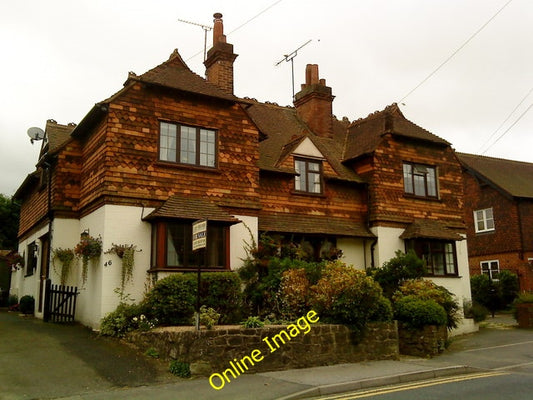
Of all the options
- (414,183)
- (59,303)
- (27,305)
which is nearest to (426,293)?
(414,183)

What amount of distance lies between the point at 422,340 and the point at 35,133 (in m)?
15.0

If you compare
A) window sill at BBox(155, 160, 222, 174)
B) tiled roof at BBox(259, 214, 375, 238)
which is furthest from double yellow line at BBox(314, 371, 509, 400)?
window sill at BBox(155, 160, 222, 174)

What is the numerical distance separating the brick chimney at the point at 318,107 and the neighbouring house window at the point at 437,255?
634 centimetres

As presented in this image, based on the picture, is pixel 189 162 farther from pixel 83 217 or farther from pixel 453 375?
pixel 453 375

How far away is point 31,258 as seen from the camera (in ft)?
66.4

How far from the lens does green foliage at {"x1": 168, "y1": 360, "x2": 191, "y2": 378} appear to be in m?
10.3

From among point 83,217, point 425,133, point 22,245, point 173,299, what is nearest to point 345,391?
point 173,299

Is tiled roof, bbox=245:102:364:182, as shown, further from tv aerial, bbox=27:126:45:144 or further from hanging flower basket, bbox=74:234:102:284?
tv aerial, bbox=27:126:45:144

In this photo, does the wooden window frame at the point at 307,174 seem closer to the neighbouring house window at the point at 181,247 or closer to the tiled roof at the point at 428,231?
the tiled roof at the point at 428,231

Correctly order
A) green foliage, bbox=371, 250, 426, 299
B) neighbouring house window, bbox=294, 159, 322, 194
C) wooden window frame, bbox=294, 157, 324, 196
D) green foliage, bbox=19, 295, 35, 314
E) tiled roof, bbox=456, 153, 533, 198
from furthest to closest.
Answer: tiled roof, bbox=456, 153, 533, 198 → neighbouring house window, bbox=294, 159, 322, 194 → wooden window frame, bbox=294, 157, 324, 196 → green foliage, bbox=19, 295, 35, 314 → green foliage, bbox=371, 250, 426, 299

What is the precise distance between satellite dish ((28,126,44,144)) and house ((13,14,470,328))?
0.94ft

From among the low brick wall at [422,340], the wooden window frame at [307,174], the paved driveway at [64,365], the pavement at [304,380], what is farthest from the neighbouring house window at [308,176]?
the paved driveway at [64,365]

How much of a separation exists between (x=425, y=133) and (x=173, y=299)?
47.6ft

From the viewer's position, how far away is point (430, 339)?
46.9 ft
